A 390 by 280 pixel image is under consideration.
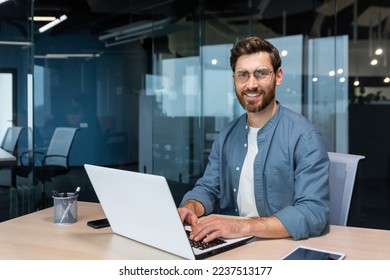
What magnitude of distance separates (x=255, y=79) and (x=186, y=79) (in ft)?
11.7

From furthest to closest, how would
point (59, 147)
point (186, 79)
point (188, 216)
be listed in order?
point (186, 79) → point (59, 147) → point (188, 216)

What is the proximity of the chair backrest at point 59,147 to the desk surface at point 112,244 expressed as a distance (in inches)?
135

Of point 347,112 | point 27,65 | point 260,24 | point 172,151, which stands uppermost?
point 260,24

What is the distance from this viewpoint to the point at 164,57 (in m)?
5.34

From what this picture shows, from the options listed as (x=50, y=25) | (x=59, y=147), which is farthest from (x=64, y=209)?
(x=50, y=25)

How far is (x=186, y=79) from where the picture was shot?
5.34 meters

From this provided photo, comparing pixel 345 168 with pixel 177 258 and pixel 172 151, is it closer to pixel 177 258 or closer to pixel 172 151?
pixel 177 258

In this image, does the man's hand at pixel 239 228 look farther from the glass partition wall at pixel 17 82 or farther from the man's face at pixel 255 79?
the glass partition wall at pixel 17 82

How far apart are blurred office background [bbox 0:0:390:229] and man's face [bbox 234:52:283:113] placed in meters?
3.28

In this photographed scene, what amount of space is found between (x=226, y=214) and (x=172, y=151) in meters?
3.51

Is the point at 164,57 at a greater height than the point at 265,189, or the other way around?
the point at 164,57

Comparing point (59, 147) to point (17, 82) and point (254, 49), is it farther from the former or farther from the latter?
point (254, 49)

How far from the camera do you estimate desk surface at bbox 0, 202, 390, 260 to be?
139 cm

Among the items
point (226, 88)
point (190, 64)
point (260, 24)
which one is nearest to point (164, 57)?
point (190, 64)
